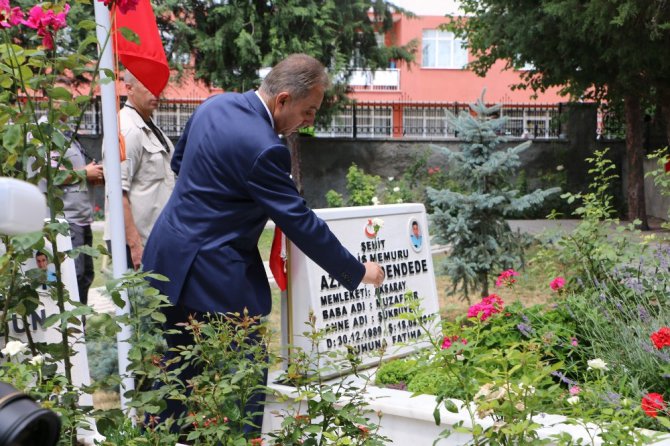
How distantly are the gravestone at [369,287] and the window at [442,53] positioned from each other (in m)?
31.4

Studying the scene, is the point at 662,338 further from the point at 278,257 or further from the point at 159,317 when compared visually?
the point at 278,257

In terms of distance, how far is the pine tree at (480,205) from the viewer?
6.54 meters

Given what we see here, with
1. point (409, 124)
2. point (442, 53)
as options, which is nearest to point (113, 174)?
point (409, 124)

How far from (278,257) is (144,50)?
3.97ft

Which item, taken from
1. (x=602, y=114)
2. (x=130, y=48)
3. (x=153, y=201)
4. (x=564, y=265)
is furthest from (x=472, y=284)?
(x=602, y=114)

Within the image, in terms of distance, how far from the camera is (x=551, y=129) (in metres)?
19.8

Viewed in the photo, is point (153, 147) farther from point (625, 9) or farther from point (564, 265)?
point (625, 9)

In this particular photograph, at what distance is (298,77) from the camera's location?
3.22 m

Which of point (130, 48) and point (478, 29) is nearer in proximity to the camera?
point (130, 48)

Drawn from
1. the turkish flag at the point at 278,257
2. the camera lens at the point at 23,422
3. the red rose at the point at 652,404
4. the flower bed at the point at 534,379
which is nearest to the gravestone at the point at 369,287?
the turkish flag at the point at 278,257

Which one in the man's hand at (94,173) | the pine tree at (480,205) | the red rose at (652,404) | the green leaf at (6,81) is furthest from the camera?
the pine tree at (480,205)

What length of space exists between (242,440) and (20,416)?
1246mm

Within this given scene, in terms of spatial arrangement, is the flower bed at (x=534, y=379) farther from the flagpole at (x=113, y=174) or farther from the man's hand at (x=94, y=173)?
the man's hand at (x=94, y=173)

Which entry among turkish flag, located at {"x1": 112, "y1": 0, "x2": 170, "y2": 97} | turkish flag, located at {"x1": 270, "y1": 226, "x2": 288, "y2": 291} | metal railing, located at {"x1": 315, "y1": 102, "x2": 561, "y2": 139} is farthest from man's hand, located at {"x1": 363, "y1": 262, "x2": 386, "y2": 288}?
metal railing, located at {"x1": 315, "y1": 102, "x2": 561, "y2": 139}
